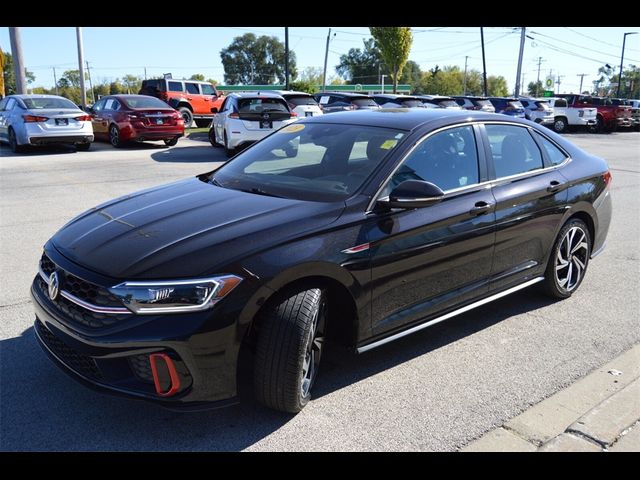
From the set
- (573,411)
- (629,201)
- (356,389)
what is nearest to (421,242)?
(356,389)

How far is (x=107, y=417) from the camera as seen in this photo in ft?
10.1

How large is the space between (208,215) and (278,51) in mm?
125980

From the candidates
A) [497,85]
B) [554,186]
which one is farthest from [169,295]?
[497,85]

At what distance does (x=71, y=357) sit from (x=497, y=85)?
14143 centimetres

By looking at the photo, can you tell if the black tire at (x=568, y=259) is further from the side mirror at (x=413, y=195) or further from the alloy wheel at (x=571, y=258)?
the side mirror at (x=413, y=195)

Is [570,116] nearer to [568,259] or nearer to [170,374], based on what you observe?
[568,259]

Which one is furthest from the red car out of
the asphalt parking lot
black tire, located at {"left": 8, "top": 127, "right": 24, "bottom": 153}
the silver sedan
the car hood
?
the car hood

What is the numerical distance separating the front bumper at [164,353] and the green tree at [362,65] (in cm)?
11977

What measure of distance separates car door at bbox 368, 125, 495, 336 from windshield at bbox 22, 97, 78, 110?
1327 centimetres

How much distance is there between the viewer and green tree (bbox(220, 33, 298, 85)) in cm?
12194

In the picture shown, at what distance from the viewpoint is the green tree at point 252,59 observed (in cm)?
12194

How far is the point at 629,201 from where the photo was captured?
388 inches

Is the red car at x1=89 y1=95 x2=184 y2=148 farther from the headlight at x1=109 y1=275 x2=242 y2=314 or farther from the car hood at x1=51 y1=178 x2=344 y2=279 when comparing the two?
the headlight at x1=109 y1=275 x2=242 y2=314

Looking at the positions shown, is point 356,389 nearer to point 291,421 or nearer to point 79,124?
point 291,421
